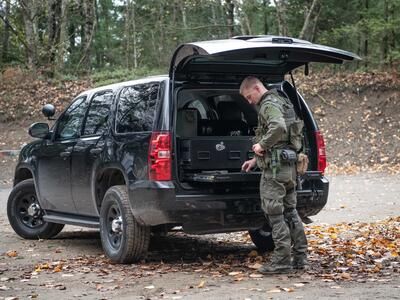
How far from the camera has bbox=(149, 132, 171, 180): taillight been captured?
20.9ft

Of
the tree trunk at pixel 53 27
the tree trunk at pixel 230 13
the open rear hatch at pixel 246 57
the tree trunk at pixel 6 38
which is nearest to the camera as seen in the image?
the open rear hatch at pixel 246 57

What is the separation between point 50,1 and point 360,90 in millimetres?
12914

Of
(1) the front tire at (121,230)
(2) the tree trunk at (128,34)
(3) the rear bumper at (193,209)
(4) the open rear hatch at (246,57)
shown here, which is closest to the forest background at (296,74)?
(2) the tree trunk at (128,34)

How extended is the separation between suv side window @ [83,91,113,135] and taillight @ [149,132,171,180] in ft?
3.86

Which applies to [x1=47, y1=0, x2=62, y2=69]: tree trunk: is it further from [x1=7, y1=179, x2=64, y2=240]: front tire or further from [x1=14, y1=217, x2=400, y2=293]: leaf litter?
[x1=14, y1=217, x2=400, y2=293]: leaf litter

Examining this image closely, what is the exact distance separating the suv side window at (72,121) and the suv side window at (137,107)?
972 millimetres

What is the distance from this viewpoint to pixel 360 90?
23500 mm

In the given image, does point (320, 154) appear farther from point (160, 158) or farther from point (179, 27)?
point (179, 27)

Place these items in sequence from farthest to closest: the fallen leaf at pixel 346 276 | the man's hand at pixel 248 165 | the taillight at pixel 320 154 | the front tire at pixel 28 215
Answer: the front tire at pixel 28 215 → the taillight at pixel 320 154 → the man's hand at pixel 248 165 → the fallen leaf at pixel 346 276

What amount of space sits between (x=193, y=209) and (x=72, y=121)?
265cm

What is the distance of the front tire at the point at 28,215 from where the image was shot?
29.8ft

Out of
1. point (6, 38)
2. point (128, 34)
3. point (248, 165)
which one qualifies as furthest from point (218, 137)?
point (128, 34)

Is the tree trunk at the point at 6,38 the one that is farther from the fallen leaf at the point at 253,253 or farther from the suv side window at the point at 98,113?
the fallen leaf at the point at 253,253

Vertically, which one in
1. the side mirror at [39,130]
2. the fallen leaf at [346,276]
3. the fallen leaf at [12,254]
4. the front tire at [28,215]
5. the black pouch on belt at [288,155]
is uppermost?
the side mirror at [39,130]
